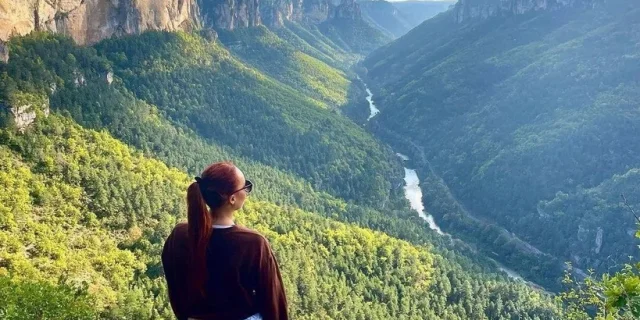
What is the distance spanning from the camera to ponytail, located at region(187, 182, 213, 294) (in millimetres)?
6969

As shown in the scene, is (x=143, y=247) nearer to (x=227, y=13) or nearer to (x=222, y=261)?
(x=222, y=261)

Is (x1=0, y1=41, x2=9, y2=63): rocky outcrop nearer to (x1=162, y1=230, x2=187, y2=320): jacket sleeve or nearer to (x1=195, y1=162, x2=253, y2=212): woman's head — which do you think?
(x1=162, y1=230, x2=187, y2=320): jacket sleeve

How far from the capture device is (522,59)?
161m

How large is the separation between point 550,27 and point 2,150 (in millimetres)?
178526

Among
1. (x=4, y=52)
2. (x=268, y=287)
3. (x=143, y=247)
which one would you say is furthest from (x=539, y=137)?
(x=268, y=287)

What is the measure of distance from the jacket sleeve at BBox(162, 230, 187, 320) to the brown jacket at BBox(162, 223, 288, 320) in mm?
29

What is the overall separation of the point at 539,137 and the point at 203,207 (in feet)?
390

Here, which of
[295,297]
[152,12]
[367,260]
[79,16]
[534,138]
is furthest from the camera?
[534,138]

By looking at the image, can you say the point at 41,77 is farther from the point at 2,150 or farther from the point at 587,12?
the point at 587,12

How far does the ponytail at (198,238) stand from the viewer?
22.9 ft

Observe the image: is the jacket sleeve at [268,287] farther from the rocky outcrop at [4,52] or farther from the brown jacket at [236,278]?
the rocky outcrop at [4,52]

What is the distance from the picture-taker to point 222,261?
22.9 feet

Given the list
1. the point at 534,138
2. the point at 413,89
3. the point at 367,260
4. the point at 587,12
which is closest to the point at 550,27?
the point at 587,12

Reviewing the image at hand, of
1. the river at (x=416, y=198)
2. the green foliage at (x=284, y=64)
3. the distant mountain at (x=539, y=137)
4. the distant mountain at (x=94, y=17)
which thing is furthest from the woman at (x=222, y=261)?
the green foliage at (x=284, y=64)
